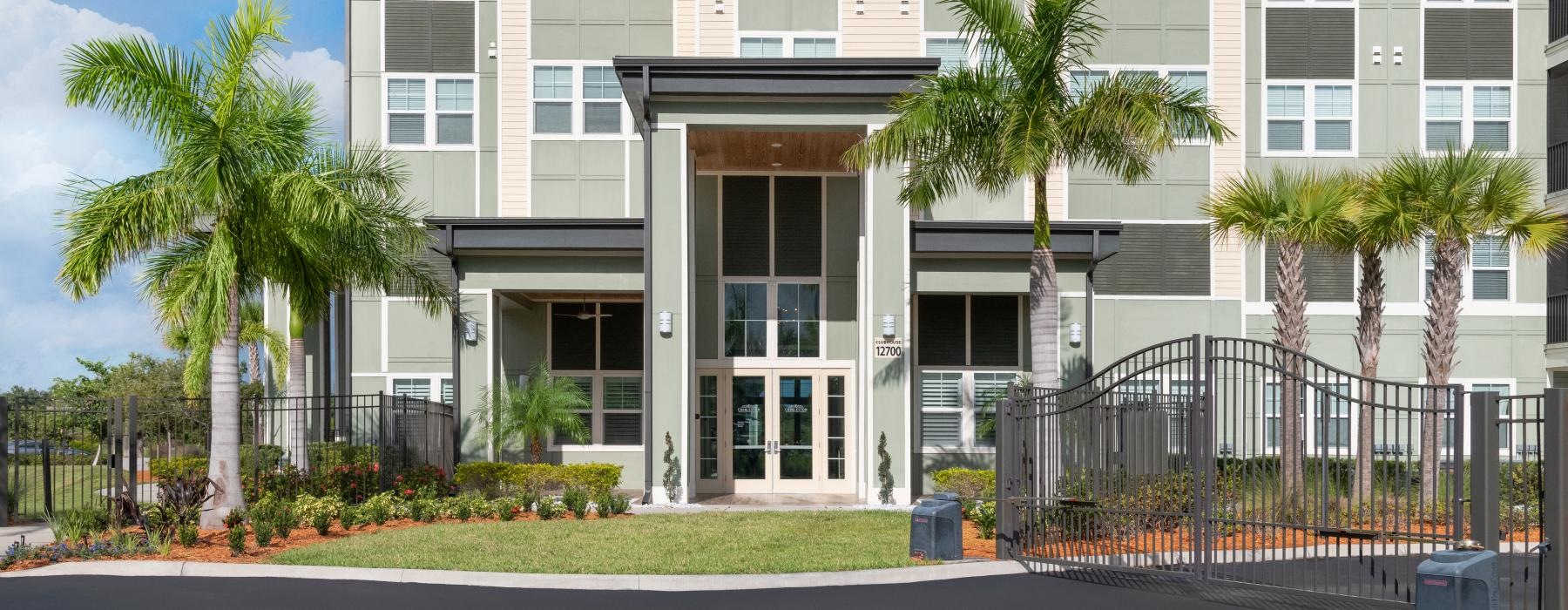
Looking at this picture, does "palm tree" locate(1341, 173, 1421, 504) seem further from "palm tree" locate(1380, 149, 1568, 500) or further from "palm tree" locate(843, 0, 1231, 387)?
"palm tree" locate(843, 0, 1231, 387)

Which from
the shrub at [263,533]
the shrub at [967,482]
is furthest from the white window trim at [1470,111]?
the shrub at [263,533]

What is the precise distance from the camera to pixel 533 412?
21234 millimetres

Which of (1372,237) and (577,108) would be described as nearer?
(1372,237)

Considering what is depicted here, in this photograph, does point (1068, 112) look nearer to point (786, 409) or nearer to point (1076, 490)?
point (1076, 490)

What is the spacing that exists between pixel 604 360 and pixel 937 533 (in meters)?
12.1

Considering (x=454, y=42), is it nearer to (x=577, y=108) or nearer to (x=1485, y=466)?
(x=577, y=108)

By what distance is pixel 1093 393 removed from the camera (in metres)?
12.8

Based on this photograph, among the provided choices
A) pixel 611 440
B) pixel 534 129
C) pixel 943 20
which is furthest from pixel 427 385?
pixel 943 20

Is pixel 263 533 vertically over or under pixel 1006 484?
under

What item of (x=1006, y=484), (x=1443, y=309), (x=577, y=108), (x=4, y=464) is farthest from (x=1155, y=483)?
(x=4, y=464)

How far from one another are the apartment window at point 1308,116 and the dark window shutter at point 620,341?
1310 centimetres

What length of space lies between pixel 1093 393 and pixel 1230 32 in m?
14.5

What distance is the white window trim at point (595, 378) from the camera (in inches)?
926

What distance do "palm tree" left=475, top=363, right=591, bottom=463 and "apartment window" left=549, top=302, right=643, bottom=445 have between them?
1.51 m
